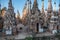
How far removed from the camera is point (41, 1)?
23.0ft

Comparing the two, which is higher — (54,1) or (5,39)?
(54,1)

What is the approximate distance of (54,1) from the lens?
703cm

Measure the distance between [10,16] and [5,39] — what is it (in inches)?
27.2

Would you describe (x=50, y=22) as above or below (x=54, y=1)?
below

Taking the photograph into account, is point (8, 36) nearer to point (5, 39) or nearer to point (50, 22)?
point (5, 39)

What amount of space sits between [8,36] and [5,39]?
0.12 m

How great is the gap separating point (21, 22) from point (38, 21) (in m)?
0.51

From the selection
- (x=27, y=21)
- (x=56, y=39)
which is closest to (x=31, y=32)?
(x=27, y=21)

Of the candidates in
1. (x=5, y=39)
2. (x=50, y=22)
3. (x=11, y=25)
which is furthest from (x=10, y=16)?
(x=50, y=22)

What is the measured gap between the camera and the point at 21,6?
686cm

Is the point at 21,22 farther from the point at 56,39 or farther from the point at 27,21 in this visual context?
the point at 56,39

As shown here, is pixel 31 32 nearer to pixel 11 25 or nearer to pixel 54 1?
pixel 11 25

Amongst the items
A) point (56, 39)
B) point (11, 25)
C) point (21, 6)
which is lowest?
point (56, 39)

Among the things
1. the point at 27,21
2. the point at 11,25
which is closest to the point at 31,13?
the point at 27,21
